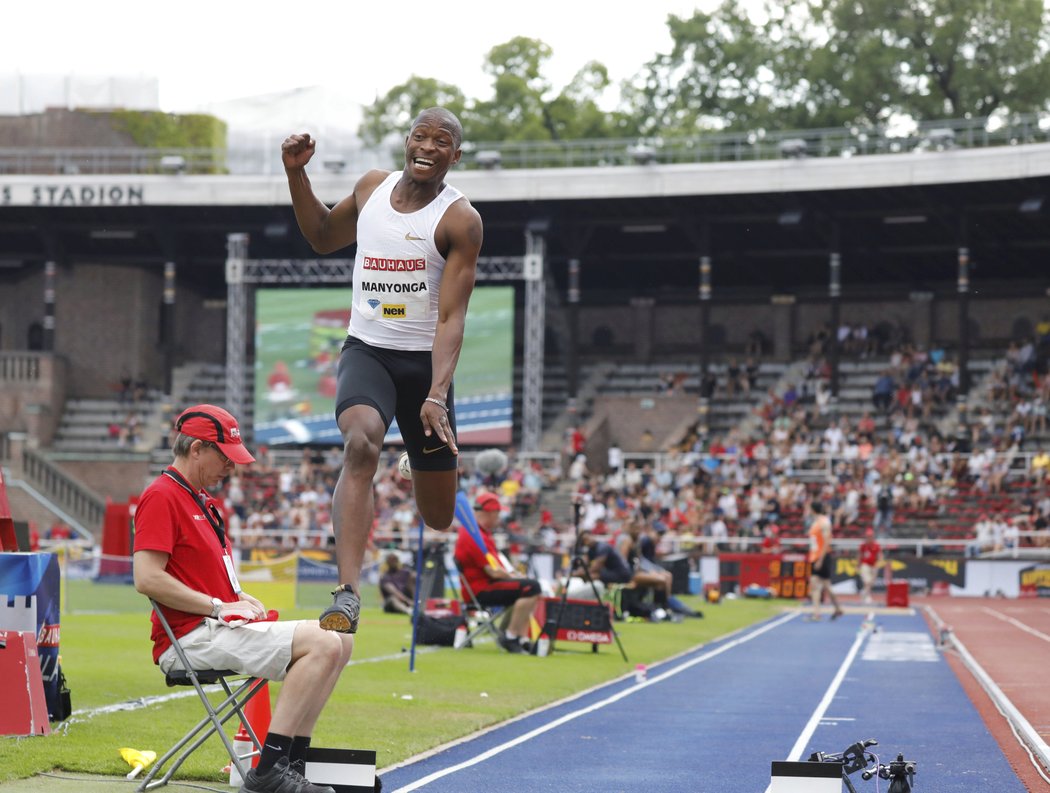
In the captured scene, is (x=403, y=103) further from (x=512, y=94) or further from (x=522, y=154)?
(x=522, y=154)

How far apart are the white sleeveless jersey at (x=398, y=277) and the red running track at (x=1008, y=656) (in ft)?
12.1

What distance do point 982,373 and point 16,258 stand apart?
28129 mm

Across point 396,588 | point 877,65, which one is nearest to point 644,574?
point 396,588

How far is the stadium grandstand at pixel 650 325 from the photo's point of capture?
121 feet

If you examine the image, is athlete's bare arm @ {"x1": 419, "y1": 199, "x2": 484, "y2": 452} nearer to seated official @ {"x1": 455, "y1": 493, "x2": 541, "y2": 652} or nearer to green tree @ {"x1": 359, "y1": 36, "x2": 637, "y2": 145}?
seated official @ {"x1": 455, "y1": 493, "x2": 541, "y2": 652}

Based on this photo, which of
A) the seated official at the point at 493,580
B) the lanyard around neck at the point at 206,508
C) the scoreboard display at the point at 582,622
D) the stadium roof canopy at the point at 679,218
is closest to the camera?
the lanyard around neck at the point at 206,508

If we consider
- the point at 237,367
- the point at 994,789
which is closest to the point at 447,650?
the point at 994,789

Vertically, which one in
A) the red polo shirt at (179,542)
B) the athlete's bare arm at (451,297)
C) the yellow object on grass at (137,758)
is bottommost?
the yellow object on grass at (137,758)

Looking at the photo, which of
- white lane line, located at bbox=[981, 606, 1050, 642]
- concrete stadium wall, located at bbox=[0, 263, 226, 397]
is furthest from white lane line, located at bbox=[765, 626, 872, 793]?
concrete stadium wall, located at bbox=[0, 263, 226, 397]

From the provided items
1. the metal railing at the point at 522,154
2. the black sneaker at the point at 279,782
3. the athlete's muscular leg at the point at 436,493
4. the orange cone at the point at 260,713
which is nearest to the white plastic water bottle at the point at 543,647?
the orange cone at the point at 260,713

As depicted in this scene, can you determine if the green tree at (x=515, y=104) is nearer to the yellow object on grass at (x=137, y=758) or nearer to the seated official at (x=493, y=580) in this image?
the seated official at (x=493, y=580)

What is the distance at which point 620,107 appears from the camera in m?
59.2

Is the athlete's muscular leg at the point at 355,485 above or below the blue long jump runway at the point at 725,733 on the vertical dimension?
above

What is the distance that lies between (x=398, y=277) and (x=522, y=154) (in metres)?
37.3
